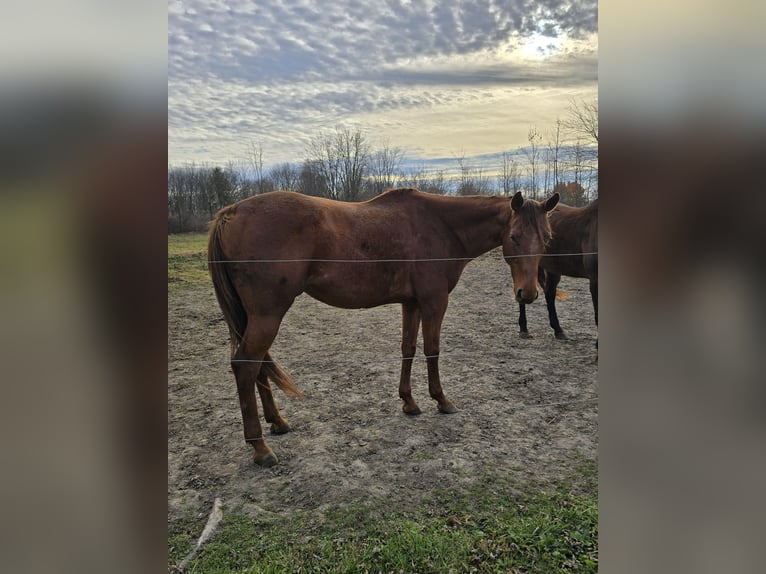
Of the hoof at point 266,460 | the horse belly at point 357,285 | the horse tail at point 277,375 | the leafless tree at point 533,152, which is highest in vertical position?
the leafless tree at point 533,152

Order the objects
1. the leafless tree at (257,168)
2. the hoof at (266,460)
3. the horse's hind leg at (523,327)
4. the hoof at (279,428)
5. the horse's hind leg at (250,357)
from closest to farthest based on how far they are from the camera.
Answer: the leafless tree at (257,168) < the horse's hind leg at (250,357) < the hoof at (266,460) < the hoof at (279,428) < the horse's hind leg at (523,327)

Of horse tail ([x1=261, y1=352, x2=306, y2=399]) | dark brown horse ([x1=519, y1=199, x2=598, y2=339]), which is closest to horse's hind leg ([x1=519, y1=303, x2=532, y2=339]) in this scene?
dark brown horse ([x1=519, y1=199, x2=598, y2=339])

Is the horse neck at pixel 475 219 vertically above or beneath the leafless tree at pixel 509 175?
beneath

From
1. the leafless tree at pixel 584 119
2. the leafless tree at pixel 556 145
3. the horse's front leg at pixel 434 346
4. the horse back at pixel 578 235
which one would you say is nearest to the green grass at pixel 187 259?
the horse's front leg at pixel 434 346

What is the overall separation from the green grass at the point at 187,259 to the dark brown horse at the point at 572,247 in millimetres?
1993

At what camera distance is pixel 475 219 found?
283 centimetres

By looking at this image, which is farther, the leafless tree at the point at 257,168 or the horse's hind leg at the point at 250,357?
the horse's hind leg at the point at 250,357

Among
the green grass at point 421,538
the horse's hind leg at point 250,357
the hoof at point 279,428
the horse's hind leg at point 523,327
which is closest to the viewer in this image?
the green grass at point 421,538

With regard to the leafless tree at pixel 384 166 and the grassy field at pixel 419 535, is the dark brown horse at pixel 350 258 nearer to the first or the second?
the leafless tree at pixel 384 166

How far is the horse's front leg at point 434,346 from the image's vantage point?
9.32 ft

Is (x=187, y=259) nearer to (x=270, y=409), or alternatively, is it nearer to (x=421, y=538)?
(x=270, y=409)
